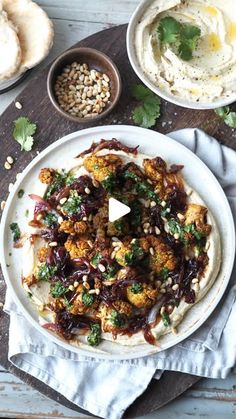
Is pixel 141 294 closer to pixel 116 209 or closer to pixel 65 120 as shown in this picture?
pixel 116 209

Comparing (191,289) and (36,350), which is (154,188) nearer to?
(191,289)

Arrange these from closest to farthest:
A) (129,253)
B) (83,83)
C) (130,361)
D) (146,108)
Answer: (129,253) < (130,361) < (146,108) < (83,83)

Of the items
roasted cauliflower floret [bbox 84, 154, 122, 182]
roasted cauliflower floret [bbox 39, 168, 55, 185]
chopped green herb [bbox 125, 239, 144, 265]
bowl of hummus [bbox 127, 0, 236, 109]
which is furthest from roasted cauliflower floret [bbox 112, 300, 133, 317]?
bowl of hummus [bbox 127, 0, 236, 109]

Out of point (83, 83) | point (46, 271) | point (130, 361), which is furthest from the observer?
point (83, 83)

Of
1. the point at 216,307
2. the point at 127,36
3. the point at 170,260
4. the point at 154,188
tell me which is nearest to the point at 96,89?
the point at 127,36

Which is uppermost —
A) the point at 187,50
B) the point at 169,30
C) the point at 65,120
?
the point at 169,30

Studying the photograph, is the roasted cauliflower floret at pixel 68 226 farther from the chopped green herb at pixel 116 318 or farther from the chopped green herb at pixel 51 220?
the chopped green herb at pixel 116 318

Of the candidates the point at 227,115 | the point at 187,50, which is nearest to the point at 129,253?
the point at 227,115
